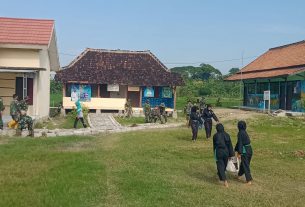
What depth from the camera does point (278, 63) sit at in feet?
105

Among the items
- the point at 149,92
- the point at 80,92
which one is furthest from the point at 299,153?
the point at 80,92

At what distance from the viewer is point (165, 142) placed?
1570 cm

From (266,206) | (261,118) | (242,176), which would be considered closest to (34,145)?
(242,176)

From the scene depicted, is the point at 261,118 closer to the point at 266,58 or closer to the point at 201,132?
the point at 201,132

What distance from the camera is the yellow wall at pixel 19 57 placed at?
70.0ft

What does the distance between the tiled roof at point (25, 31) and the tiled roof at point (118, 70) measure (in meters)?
7.52

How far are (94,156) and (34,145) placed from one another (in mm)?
3009

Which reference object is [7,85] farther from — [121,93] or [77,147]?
[121,93]

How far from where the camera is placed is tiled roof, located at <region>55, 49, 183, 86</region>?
3041 centimetres

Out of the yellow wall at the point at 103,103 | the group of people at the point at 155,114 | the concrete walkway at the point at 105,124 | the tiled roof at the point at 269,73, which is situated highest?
the tiled roof at the point at 269,73

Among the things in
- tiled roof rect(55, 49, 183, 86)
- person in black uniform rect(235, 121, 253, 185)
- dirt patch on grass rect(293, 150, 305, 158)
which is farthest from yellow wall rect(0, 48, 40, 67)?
person in black uniform rect(235, 121, 253, 185)

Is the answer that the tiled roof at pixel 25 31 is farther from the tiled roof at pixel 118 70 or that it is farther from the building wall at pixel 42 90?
the tiled roof at pixel 118 70

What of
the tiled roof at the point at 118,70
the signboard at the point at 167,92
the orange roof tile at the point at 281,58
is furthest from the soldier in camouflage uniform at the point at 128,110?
the orange roof tile at the point at 281,58

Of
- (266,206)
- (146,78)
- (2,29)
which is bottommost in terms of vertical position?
(266,206)
